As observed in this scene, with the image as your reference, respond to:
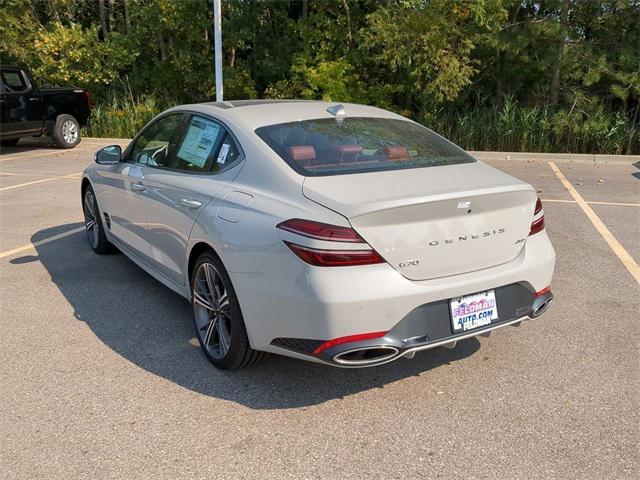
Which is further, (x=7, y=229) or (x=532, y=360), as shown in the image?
(x=7, y=229)

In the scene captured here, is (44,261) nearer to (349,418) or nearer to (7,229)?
(7,229)

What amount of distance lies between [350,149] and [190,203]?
1.02 m

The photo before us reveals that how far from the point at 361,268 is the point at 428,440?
2.87 ft

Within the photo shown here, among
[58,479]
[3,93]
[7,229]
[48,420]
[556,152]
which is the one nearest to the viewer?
[58,479]

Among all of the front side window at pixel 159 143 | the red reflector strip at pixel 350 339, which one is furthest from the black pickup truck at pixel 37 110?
the red reflector strip at pixel 350 339

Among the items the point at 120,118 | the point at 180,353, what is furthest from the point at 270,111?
the point at 120,118

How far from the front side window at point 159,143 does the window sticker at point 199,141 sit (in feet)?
0.52

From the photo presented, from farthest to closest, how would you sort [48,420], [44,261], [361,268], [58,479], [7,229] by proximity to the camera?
[7,229], [44,261], [48,420], [361,268], [58,479]

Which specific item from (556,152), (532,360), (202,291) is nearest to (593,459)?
(532,360)

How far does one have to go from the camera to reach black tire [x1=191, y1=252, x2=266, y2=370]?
3.24m

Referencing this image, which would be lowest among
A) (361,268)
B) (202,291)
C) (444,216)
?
(202,291)

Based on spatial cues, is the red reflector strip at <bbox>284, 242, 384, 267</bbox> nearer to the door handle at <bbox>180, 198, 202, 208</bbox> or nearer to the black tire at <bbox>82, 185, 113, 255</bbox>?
the door handle at <bbox>180, 198, 202, 208</bbox>

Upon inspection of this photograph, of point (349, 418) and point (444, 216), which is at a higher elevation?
point (444, 216)

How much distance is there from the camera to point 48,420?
9.98 ft
